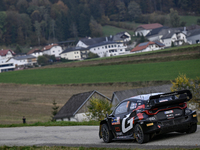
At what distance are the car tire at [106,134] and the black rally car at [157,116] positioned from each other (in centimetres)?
92

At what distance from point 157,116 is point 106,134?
2677 millimetres

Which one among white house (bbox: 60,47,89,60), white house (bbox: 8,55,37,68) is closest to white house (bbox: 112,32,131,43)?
white house (bbox: 60,47,89,60)

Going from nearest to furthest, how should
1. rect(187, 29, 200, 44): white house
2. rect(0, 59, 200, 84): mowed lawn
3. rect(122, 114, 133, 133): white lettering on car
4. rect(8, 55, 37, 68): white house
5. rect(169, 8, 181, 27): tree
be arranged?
rect(122, 114, 133, 133): white lettering on car < rect(0, 59, 200, 84): mowed lawn < rect(187, 29, 200, 44): white house < rect(8, 55, 37, 68): white house < rect(169, 8, 181, 27): tree

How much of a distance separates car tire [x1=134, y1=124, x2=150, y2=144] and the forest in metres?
150

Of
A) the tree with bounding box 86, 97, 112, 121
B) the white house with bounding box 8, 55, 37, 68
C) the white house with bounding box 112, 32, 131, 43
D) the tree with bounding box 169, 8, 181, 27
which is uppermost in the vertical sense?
→ the tree with bounding box 169, 8, 181, 27

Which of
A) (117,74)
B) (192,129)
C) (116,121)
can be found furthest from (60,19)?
(192,129)

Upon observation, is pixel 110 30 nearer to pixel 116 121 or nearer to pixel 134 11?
pixel 134 11

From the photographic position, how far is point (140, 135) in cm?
1009

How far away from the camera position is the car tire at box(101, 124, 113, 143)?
38.3 ft

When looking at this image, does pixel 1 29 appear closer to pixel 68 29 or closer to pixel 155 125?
pixel 68 29

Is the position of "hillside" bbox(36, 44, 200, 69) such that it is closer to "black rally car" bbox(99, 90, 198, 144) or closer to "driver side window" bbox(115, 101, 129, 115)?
"driver side window" bbox(115, 101, 129, 115)

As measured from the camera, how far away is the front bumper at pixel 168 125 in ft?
31.9

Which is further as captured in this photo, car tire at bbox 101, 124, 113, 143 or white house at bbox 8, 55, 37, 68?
white house at bbox 8, 55, 37, 68

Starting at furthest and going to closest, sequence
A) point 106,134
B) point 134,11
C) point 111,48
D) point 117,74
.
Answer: point 134,11, point 111,48, point 117,74, point 106,134
